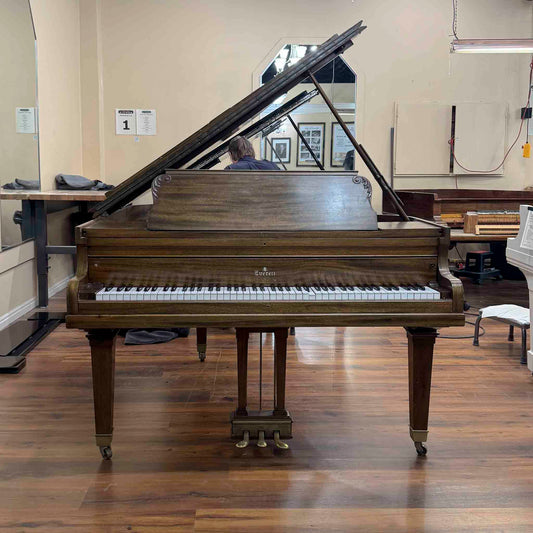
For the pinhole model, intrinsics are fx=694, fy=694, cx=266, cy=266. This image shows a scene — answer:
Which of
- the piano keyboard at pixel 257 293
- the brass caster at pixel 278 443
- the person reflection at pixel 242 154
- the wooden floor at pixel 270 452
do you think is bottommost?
the wooden floor at pixel 270 452

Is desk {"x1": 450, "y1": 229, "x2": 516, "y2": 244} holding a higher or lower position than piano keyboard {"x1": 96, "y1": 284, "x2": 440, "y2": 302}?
lower

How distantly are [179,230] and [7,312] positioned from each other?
10.5ft

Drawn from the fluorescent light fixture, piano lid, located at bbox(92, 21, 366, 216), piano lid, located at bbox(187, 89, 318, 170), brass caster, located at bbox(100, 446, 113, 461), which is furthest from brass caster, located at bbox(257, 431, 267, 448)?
the fluorescent light fixture

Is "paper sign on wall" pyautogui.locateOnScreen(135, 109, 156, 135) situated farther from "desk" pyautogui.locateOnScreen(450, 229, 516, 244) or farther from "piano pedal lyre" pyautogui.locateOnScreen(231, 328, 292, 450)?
"piano pedal lyre" pyautogui.locateOnScreen(231, 328, 292, 450)

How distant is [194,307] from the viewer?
2811mm

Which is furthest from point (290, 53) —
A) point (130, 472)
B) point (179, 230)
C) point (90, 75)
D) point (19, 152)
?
point (130, 472)

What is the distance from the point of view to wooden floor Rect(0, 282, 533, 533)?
2609mm

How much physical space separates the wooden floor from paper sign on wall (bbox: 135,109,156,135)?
12.6 feet

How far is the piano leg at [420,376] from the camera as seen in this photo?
9.90ft

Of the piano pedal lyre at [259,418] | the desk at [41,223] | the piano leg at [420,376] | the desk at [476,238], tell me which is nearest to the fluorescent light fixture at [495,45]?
the desk at [476,238]

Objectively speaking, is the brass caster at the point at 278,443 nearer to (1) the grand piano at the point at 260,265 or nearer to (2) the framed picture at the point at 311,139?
(1) the grand piano at the point at 260,265

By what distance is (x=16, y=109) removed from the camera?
575cm

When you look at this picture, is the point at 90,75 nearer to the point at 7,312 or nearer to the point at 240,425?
the point at 7,312

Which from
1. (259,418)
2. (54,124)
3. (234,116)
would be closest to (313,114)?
(54,124)
